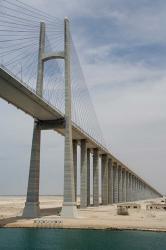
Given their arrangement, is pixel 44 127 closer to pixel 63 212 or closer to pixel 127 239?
pixel 63 212

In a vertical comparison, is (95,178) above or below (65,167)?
below

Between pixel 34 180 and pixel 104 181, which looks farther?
pixel 104 181

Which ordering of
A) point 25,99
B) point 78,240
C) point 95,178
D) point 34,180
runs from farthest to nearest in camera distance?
point 95,178 → point 34,180 → point 25,99 → point 78,240

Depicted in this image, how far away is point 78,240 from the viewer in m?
43.8

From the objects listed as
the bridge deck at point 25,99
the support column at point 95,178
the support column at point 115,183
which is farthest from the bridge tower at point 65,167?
the support column at point 115,183

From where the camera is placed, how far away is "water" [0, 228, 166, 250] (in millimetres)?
39938

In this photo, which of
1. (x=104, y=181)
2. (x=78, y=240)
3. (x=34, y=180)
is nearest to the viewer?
(x=78, y=240)

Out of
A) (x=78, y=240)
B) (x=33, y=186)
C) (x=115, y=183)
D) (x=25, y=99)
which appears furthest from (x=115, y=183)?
(x=78, y=240)

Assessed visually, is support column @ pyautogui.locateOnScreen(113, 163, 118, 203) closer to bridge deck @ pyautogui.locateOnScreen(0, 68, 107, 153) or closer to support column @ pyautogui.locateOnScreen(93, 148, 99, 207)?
support column @ pyautogui.locateOnScreen(93, 148, 99, 207)

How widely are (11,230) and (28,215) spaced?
34.1ft

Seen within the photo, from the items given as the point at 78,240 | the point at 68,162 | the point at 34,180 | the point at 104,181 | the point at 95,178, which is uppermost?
the point at 68,162

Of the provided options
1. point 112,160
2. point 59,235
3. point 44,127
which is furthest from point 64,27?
point 112,160

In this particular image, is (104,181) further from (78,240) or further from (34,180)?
(78,240)

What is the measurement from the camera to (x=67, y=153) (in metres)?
62.5
